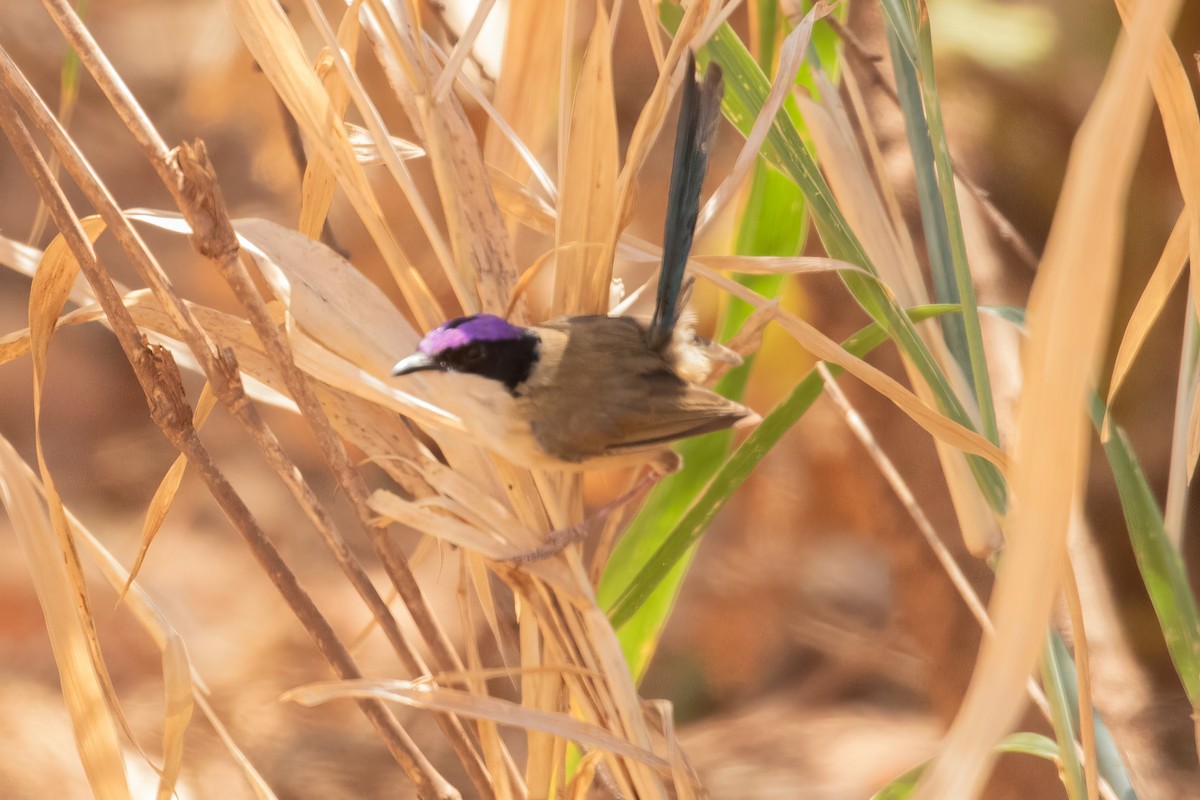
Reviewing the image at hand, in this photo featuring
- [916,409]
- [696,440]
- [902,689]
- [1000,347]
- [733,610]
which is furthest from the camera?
[733,610]

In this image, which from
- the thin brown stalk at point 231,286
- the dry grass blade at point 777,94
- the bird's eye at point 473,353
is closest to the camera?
the thin brown stalk at point 231,286

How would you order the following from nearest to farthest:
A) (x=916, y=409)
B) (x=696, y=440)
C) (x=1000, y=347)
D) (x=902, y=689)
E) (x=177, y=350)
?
(x=916, y=409) < (x=177, y=350) < (x=696, y=440) < (x=1000, y=347) < (x=902, y=689)

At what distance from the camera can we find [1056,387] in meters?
0.45

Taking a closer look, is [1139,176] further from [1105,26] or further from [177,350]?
[177,350]

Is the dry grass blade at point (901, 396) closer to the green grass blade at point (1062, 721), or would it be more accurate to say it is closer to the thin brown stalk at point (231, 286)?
the green grass blade at point (1062, 721)

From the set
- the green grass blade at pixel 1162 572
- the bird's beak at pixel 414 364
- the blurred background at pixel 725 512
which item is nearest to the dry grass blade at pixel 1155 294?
the green grass blade at pixel 1162 572

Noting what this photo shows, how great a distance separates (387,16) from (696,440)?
2.24ft

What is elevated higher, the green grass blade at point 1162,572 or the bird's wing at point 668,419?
the bird's wing at point 668,419

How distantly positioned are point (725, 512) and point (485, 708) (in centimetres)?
189

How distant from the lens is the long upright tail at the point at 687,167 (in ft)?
3.59

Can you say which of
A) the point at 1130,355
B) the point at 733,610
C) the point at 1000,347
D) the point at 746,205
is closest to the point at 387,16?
the point at 746,205

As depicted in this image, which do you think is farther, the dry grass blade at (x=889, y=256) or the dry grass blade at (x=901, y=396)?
the dry grass blade at (x=889, y=256)

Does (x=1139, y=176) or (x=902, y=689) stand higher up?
(x=1139, y=176)

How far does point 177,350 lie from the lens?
112cm
